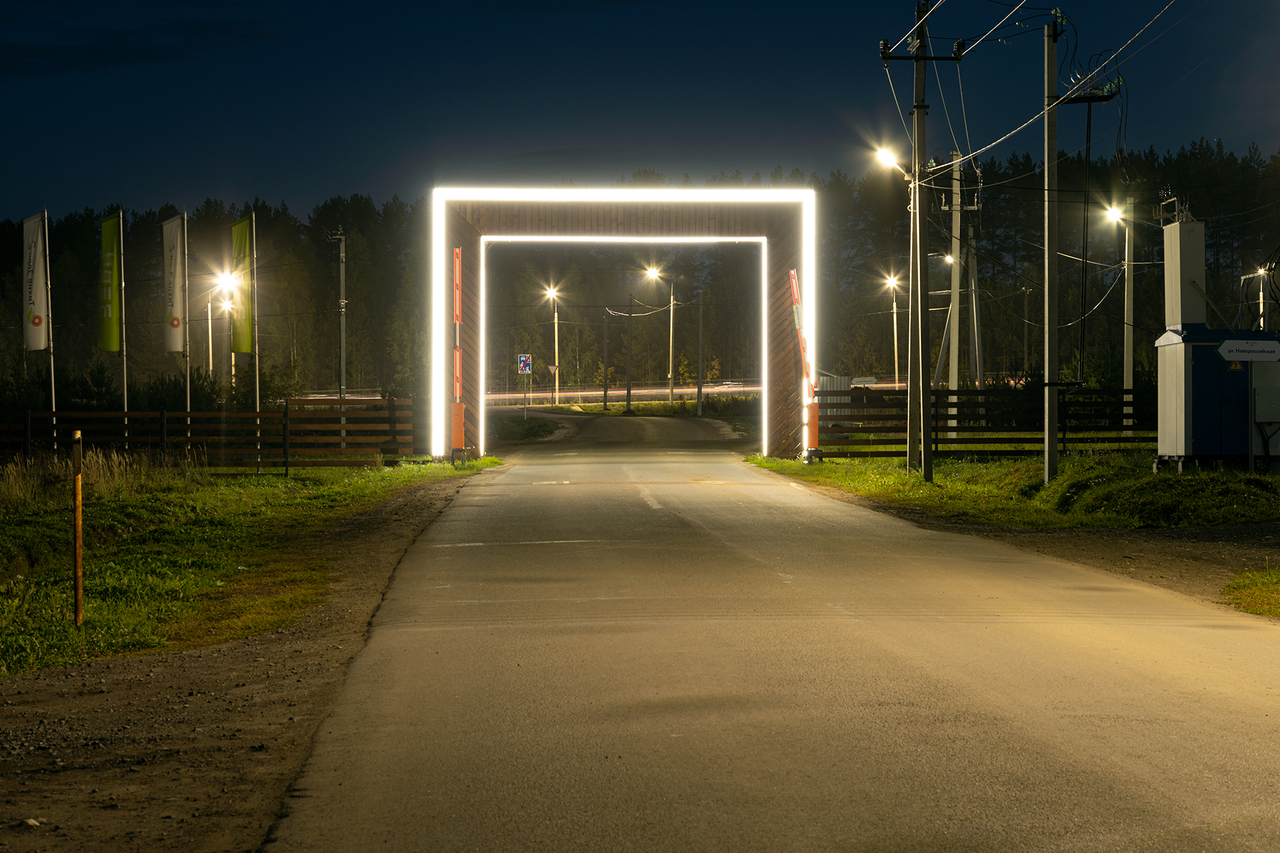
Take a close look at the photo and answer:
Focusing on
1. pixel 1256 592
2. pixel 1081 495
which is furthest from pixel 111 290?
pixel 1256 592

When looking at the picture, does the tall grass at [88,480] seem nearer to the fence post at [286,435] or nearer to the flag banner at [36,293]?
the fence post at [286,435]

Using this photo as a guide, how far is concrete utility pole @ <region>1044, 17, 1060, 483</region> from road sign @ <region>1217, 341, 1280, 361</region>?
3198mm

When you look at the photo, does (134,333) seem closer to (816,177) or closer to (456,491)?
(816,177)

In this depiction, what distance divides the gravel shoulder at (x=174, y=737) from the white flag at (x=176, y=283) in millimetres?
21558

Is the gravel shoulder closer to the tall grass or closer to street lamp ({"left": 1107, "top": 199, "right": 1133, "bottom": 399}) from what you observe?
the tall grass

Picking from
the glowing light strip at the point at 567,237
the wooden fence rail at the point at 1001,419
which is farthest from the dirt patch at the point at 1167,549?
the glowing light strip at the point at 567,237

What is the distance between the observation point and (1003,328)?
3135 inches

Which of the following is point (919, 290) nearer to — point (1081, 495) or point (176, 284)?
point (1081, 495)

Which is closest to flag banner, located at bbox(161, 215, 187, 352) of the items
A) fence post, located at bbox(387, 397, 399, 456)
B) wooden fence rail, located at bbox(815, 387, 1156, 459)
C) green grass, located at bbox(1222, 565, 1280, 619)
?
fence post, located at bbox(387, 397, 399, 456)

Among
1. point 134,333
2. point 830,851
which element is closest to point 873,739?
point 830,851

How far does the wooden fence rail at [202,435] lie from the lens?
995 inches

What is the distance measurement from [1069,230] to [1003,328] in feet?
32.5

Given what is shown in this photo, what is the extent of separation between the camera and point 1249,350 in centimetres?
1856

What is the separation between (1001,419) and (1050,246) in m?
11.4
